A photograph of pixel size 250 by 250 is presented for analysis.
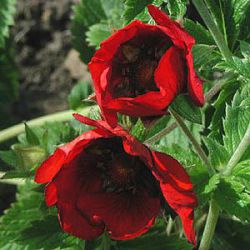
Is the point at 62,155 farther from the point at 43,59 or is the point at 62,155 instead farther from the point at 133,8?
the point at 43,59

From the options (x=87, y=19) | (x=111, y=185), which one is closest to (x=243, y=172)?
(x=111, y=185)

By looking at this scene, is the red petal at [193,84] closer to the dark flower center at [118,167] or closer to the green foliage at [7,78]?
the dark flower center at [118,167]

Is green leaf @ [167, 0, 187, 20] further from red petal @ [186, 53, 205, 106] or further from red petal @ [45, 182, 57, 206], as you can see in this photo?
red petal @ [45, 182, 57, 206]

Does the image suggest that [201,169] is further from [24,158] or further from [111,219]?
[24,158]

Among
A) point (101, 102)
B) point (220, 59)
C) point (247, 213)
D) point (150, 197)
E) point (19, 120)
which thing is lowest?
point (19, 120)

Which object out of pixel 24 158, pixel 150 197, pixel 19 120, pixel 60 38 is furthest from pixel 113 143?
pixel 60 38

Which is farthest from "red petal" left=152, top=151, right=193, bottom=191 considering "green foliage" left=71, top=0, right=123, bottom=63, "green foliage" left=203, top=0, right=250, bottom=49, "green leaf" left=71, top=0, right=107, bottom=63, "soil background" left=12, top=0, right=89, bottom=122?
"soil background" left=12, top=0, right=89, bottom=122

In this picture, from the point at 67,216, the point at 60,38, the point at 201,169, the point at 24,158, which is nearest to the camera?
the point at 67,216
